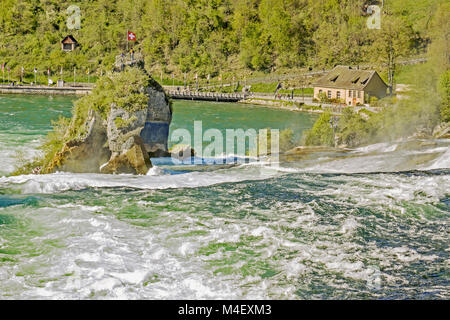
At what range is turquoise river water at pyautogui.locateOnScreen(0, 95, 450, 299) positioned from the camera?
18.3m

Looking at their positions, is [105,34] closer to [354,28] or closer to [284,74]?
[284,74]

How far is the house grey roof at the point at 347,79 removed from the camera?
3295 inches

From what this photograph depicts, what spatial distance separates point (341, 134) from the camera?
47188mm

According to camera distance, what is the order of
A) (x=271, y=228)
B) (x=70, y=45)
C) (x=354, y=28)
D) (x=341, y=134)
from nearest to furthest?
1. (x=271, y=228)
2. (x=341, y=134)
3. (x=354, y=28)
4. (x=70, y=45)

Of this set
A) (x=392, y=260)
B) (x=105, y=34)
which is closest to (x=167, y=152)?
(x=392, y=260)

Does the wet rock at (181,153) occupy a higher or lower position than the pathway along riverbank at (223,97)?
lower

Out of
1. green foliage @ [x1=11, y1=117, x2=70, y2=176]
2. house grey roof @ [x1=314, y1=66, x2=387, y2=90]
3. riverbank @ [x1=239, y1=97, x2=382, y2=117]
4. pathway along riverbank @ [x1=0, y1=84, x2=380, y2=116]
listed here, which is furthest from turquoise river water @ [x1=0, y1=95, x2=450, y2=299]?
pathway along riverbank @ [x1=0, y1=84, x2=380, y2=116]

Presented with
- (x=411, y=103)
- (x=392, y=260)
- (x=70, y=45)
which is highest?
(x=70, y=45)

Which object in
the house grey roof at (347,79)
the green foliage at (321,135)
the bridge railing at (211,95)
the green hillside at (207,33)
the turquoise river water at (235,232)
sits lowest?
the turquoise river water at (235,232)

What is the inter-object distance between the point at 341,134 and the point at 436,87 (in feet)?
36.1

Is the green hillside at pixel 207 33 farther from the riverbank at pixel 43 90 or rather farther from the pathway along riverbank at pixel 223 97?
the riverbank at pixel 43 90

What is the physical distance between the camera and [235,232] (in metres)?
22.7

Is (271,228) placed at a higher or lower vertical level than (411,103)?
lower

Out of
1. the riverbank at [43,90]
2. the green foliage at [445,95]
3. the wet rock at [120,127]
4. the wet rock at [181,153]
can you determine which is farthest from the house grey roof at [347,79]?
the wet rock at [120,127]
